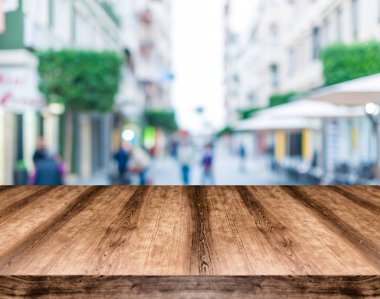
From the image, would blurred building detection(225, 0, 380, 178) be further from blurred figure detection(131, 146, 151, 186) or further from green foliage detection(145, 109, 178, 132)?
green foliage detection(145, 109, 178, 132)

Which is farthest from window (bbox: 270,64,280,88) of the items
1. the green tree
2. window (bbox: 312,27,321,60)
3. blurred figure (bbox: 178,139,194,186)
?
blurred figure (bbox: 178,139,194,186)

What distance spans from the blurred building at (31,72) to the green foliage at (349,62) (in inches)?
279

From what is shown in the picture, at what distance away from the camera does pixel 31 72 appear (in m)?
18.0

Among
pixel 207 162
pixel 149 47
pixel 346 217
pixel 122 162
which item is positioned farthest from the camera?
pixel 149 47

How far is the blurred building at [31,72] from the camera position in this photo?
1527 cm

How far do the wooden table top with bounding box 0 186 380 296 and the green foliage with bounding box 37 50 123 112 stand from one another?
47.4 feet

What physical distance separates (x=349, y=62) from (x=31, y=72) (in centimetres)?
864

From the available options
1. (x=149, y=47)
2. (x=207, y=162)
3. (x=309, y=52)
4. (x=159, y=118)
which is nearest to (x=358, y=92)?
(x=207, y=162)

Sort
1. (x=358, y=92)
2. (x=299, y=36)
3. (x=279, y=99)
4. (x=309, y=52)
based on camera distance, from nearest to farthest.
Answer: (x=358, y=92) → (x=309, y=52) → (x=279, y=99) → (x=299, y=36)

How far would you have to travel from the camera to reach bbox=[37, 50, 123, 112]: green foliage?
18625 millimetres

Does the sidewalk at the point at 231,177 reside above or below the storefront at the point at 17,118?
below

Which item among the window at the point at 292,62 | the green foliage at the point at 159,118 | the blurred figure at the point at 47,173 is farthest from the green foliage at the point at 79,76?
the green foliage at the point at 159,118

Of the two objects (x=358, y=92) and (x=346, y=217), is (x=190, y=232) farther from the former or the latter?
(x=358, y=92)

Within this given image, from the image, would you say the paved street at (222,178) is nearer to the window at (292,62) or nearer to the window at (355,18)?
the window at (355,18)
